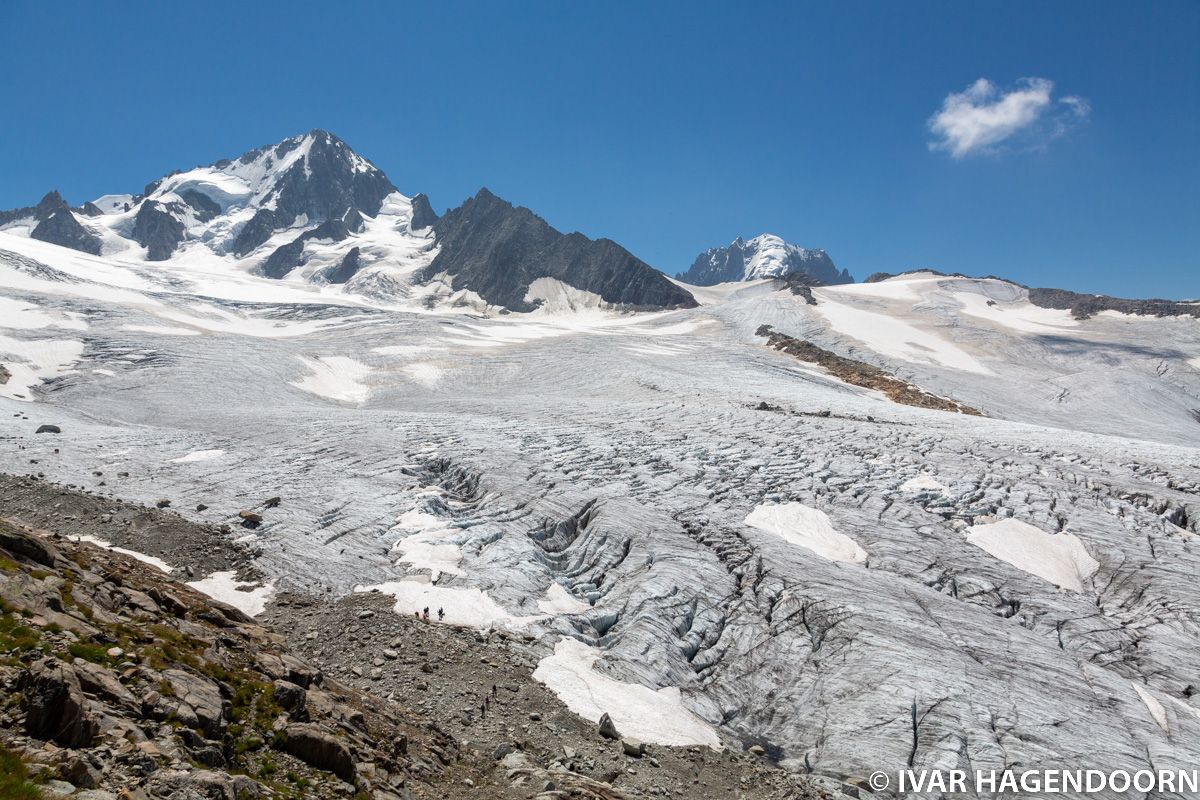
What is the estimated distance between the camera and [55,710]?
7988mm

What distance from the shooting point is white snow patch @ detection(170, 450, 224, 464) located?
3281 centimetres

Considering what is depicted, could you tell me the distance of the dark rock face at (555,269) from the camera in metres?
163

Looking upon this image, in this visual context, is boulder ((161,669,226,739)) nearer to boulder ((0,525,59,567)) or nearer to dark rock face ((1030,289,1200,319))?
boulder ((0,525,59,567))

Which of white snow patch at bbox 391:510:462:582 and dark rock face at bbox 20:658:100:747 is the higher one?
dark rock face at bbox 20:658:100:747

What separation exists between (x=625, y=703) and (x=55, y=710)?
12.9m

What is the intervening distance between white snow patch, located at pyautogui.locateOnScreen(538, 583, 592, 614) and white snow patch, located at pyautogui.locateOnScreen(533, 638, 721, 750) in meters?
→ 2.59

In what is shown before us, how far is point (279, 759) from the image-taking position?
32.9 feet

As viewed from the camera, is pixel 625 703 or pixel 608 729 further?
pixel 625 703

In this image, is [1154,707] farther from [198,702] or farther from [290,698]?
[198,702]

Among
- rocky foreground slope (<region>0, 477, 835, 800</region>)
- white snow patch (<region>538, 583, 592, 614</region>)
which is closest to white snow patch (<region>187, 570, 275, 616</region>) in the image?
rocky foreground slope (<region>0, 477, 835, 800</region>)

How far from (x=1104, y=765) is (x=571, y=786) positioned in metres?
13.4

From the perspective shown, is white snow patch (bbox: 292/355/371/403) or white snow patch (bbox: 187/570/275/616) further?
white snow patch (bbox: 292/355/371/403)

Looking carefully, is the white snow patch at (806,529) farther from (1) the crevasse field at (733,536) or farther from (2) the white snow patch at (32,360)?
(2) the white snow patch at (32,360)

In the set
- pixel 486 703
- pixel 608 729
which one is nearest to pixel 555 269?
pixel 486 703
